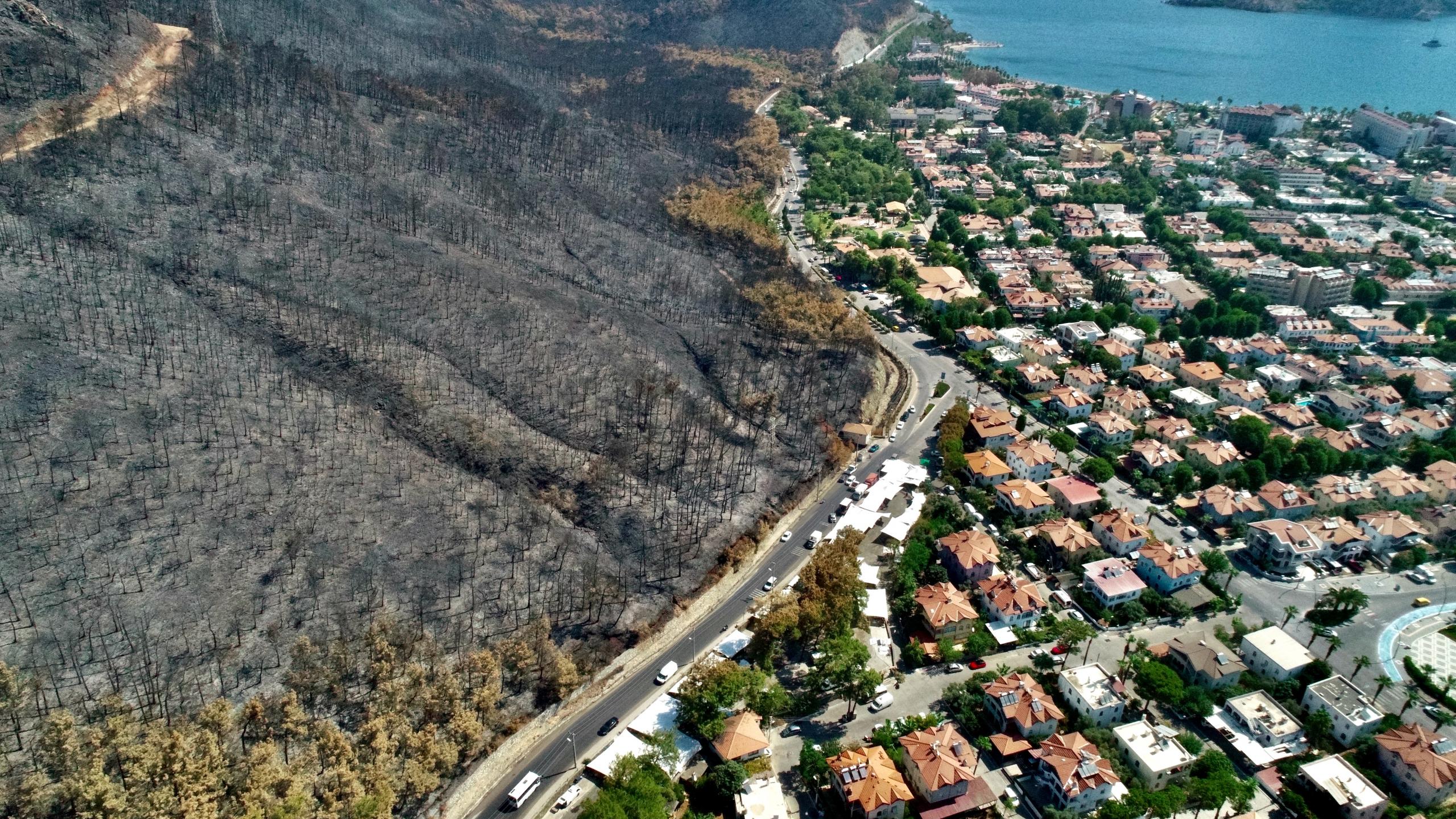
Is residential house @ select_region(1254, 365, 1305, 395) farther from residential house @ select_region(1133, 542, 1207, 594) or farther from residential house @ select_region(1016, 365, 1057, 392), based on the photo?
residential house @ select_region(1133, 542, 1207, 594)

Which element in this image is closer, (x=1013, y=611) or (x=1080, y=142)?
(x=1013, y=611)

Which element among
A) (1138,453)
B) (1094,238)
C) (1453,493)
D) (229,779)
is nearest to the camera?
(229,779)

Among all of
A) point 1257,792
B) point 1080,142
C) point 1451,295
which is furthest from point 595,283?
point 1080,142

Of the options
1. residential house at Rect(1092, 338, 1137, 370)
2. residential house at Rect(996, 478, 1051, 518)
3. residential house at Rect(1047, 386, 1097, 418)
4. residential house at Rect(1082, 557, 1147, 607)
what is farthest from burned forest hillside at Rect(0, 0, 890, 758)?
residential house at Rect(1092, 338, 1137, 370)

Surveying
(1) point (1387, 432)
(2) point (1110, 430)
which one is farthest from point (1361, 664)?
(1) point (1387, 432)

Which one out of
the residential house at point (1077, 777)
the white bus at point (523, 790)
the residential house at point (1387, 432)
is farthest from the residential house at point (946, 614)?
the residential house at point (1387, 432)

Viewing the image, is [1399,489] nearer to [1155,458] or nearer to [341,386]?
[1155,458]

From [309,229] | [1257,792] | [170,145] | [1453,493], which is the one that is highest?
[170,145]

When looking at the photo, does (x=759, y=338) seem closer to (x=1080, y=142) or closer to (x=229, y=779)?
(x=229, y=779)
